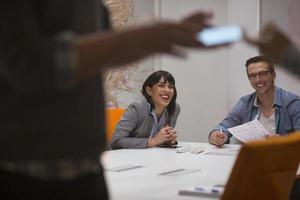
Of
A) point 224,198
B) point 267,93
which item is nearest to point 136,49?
point 224,198

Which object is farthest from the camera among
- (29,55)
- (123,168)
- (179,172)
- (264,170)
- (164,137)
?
(164,137)

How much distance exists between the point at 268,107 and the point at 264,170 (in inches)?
81.0

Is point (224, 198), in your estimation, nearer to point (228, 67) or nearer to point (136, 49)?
point (136, 49)

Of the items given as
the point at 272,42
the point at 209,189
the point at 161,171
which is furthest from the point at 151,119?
the point at 272,42

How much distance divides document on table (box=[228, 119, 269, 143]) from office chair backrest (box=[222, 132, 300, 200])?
1331mm

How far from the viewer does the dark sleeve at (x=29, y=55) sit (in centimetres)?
83

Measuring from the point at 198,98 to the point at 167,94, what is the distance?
1.76 m

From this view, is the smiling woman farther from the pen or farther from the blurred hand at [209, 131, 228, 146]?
the pen

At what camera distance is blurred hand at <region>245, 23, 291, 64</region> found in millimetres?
1243

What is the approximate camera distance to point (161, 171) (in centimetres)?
238

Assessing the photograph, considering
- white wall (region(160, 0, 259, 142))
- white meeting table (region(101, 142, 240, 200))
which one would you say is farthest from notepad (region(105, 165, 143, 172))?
white wall (region(160, 0, 259, 142))

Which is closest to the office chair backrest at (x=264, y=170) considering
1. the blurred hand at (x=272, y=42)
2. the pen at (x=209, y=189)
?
the pen at (x=209, y=189)

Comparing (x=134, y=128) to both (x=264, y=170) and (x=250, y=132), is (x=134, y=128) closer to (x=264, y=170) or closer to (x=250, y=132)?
(x=250, y=132)

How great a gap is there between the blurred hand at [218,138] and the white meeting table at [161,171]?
0.16 ft
